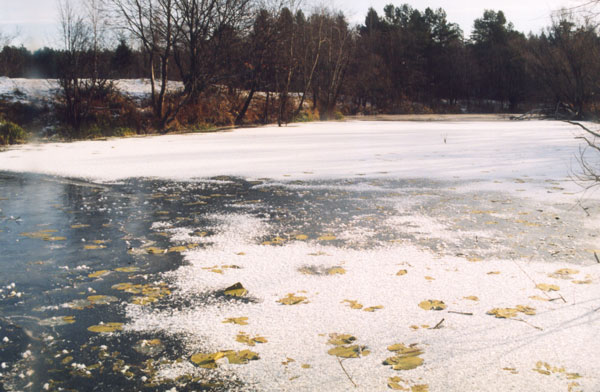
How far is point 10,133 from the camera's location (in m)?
15.4

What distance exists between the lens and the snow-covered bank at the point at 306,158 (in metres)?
9.29

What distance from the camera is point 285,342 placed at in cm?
270

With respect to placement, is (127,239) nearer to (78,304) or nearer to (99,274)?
(99,274)

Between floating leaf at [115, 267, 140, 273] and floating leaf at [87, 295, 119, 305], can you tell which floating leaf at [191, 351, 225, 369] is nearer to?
floating leaf at [87, 295, 119, 305]

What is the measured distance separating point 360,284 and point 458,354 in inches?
43.5

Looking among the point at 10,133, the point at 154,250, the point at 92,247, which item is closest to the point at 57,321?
the point at 154,250

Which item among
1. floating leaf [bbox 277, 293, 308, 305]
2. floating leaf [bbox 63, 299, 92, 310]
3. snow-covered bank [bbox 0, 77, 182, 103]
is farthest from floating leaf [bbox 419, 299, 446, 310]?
snow-covered bank [bbox 0, 77, 182, 103]

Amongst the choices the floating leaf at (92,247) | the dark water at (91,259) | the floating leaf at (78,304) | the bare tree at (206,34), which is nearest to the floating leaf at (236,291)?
the dark water at (91,259)

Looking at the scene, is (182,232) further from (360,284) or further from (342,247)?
(360,284)

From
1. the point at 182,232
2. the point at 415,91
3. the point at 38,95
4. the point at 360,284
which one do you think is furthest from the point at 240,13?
the point at 415,91

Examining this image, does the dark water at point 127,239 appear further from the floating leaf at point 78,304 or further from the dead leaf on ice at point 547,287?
the dead leaf on ice at point 547,287

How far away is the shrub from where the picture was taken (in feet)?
49.9

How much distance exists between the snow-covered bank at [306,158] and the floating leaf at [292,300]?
5628 mm

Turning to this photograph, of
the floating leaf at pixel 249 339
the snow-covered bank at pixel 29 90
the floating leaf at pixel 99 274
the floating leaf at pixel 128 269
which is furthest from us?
the snow-covered bank at pixel 29 90
